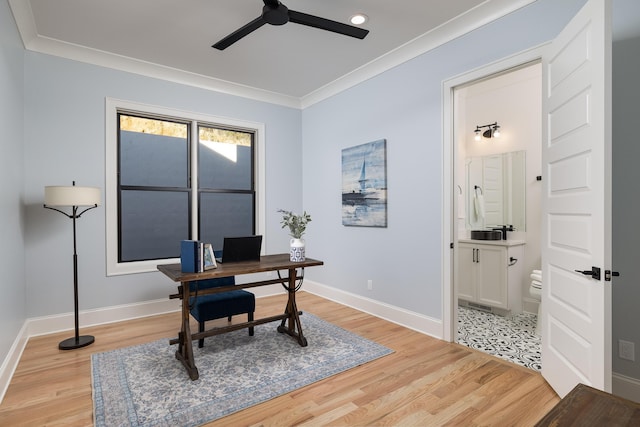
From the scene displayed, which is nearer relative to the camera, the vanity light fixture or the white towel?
the vanity light fixture

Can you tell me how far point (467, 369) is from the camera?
8.57ft

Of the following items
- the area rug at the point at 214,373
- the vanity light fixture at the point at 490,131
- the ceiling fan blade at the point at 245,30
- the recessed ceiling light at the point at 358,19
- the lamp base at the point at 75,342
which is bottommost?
the area rug at the point at 214,373

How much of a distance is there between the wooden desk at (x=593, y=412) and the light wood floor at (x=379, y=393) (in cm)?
117

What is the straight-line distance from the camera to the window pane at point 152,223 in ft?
12.9

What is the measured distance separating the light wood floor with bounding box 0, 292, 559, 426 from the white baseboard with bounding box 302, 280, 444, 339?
0.60 ft

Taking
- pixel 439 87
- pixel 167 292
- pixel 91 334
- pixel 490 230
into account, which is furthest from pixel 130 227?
pixel 490 230

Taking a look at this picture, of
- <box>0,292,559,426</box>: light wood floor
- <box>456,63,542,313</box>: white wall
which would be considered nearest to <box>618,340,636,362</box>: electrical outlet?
<box>0,292,559,426</box>: light wood floor

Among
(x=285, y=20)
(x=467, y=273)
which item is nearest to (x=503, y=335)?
(x=467, y=273)

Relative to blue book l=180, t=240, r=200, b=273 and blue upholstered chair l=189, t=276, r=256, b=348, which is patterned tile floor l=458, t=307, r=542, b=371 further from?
blue book l=180, t=240, r=200, b=273

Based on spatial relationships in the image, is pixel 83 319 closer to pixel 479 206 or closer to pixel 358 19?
pixel 358 19

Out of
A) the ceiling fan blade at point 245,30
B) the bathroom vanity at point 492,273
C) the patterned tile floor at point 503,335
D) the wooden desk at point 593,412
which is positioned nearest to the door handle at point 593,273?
the wooden desk at point 593,412

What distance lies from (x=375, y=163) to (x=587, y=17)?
2.26m

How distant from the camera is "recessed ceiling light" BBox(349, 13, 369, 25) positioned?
2.88 m

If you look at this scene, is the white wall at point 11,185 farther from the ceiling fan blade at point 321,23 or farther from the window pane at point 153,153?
the ceiling fan blade at point 321,23
